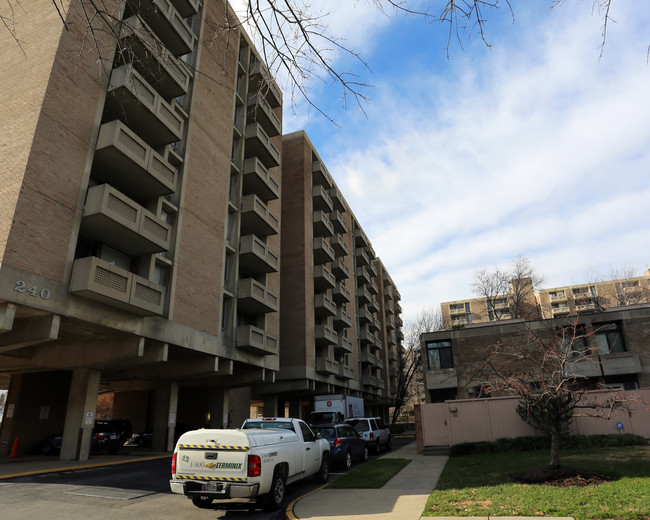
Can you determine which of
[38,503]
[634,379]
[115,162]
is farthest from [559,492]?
[634,379]

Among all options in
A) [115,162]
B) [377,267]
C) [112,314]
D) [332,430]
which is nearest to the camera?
[332,430]

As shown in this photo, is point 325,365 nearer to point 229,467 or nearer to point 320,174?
point 320,174

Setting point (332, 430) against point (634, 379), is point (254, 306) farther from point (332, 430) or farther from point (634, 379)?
point (634, 379)

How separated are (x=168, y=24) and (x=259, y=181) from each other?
431 inches

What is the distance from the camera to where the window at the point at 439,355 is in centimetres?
3475

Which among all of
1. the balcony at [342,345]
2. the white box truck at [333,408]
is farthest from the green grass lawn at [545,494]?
the balcony at [342,345]

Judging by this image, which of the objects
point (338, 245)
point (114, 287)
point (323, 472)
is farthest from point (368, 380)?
point (323, 472)

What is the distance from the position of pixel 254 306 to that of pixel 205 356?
574 cm

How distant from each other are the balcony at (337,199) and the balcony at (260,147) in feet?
49.5

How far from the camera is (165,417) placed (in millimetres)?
26109

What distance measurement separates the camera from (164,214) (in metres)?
22.2

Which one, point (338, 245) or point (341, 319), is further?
point (338, 245)

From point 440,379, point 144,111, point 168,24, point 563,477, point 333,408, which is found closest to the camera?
point 563,477

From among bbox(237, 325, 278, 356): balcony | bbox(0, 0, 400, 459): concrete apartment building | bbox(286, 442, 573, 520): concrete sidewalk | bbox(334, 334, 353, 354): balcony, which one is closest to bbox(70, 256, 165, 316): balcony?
bbox(0, 0, 400, 459): concrete apartment building
